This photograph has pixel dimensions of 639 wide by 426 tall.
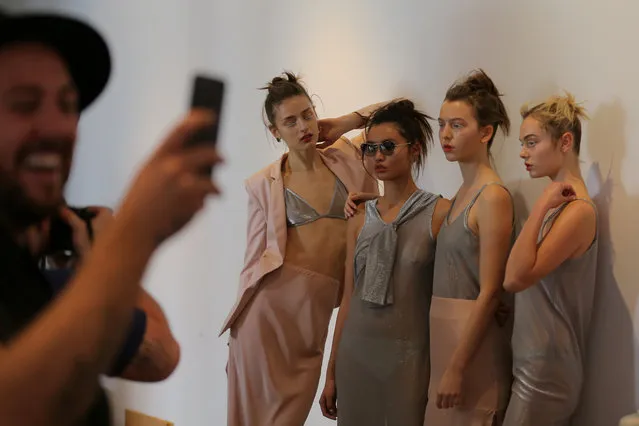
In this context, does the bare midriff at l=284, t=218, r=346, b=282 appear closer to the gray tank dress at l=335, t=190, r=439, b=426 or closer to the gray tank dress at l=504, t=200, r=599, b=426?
the gray tank dress at l=335, t=190, r=439, b=426

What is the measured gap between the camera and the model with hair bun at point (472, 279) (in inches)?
52.9

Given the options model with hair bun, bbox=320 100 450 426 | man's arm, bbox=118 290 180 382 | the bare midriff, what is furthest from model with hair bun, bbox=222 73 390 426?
man's arm, bbox=118 290 180 382

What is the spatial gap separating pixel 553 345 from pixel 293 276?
64 cm

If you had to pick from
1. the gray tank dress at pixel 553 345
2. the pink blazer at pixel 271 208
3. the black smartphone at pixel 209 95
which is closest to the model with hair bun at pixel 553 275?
the gray tank dress at pixel 553 345

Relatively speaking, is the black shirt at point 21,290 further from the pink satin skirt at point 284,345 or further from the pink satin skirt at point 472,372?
the pink satin skirt at point 284,345

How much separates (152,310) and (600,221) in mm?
1125

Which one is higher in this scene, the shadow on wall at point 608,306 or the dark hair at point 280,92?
the dark hair at point 280,92

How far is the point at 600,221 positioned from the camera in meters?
1.43

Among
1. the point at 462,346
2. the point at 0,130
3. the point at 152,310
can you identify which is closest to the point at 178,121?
the point at 0,130

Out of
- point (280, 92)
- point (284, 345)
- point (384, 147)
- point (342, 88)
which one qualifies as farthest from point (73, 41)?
point (342, 88)

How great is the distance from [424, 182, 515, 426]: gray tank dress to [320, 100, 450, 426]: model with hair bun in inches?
2.2

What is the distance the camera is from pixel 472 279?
139 centimetres

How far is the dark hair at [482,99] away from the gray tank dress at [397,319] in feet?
0.67

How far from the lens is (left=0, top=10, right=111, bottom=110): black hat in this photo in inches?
17.2
